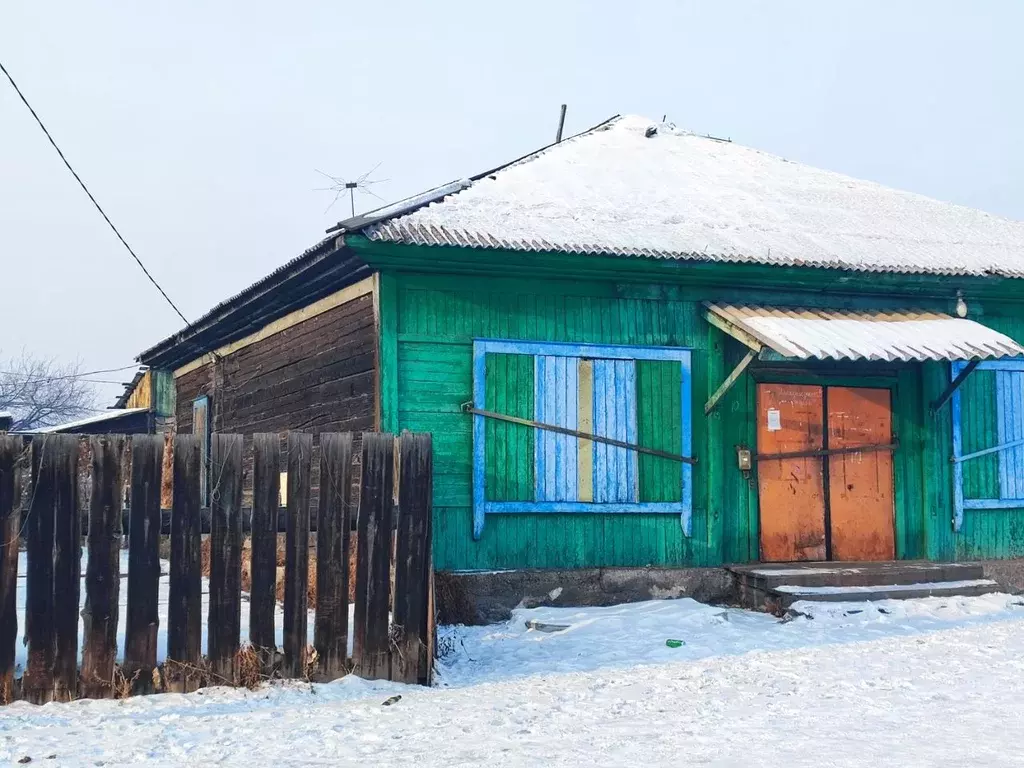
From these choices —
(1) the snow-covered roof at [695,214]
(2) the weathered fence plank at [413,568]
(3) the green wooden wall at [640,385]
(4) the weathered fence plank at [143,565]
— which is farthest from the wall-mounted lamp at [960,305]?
(4) the weathered fence plank at [143,565]

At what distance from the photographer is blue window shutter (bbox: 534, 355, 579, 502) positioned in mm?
9164

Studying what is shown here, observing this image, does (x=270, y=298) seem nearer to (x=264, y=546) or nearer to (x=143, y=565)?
(x=264, y=546)

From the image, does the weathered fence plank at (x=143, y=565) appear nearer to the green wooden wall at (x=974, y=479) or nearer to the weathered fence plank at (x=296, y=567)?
the weathered fence plank at (x=296, y=567)

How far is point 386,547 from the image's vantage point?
6090 mm

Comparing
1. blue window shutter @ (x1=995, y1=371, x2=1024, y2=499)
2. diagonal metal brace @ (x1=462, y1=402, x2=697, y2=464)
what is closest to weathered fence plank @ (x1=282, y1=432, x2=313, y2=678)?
diagonal metal brace @ (x1=462, y1=402, x2=697, y2=464)

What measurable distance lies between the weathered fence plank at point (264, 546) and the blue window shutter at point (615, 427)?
4.03 m

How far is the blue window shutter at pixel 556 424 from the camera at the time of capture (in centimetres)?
916

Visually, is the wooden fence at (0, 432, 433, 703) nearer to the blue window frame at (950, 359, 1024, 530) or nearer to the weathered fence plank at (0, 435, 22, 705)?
the weathered fence plank at (0, 435, 22, 705)

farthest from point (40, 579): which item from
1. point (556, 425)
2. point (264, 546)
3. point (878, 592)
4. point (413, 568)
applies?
point (878, 592)

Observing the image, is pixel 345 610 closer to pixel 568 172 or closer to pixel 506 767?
pixel 506 767

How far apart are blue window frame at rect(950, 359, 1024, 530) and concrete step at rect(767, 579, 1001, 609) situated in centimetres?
135

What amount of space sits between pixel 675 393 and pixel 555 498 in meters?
1.56

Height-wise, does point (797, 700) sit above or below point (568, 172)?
below

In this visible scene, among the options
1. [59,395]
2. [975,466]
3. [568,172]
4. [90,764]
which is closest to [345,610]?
[90,764]
